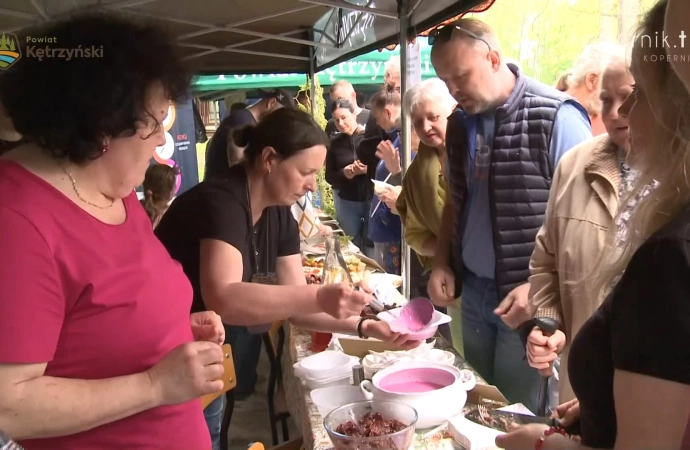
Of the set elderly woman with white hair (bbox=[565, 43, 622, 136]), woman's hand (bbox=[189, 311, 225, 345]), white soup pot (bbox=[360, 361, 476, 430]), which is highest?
elderly woman with white hair (bbox=[565, 43, 622, 136])

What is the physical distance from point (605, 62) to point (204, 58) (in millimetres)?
4122

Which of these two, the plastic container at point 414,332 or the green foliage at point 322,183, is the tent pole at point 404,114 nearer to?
the plastic container at point 414,332

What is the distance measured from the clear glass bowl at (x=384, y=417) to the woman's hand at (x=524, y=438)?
198mm

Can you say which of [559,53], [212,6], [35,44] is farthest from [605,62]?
[212,6]

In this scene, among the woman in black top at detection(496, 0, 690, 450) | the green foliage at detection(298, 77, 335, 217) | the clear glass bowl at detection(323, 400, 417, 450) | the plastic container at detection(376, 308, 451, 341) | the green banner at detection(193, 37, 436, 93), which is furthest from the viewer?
the green banner at detection(193, 37, 436, 93)

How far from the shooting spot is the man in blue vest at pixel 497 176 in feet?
5.66

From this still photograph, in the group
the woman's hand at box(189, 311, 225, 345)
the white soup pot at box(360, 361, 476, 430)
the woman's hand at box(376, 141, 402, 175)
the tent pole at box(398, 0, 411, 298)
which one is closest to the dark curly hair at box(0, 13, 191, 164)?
A: the woman's hand at box(189, 311, 225, 345)

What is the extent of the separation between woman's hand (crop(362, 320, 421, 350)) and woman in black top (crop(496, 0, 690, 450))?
A: 25.7 inches

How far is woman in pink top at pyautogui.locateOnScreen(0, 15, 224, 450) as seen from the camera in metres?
0.81

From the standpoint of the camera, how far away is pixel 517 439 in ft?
3.04

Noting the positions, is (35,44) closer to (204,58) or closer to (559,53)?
(559,53)

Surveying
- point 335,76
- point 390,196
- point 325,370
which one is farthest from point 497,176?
point 335,76

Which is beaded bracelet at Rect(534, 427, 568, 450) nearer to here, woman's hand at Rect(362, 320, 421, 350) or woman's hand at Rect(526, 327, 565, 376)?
woman's hand at Rect(526, 327, 565, 376)

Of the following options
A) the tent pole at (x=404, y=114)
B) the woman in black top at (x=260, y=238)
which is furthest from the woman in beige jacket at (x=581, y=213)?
the tent pole at (x=404, y=114)
